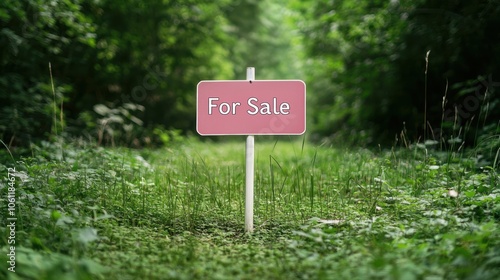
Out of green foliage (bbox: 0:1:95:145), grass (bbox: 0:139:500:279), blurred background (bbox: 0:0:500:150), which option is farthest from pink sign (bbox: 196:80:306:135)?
green foliage (bbox: 0:1:95:145)

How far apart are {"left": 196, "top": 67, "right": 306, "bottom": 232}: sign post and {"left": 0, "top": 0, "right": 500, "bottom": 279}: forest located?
78cm

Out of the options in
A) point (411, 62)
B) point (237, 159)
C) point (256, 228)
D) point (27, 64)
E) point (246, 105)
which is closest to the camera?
point (246, 105)

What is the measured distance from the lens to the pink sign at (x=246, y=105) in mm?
3506

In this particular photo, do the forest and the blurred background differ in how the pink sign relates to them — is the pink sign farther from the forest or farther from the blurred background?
the blurred background

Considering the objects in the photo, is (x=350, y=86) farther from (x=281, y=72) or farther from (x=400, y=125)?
(x=281, y=72)

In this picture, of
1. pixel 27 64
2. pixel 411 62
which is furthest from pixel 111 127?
pixel 411 62

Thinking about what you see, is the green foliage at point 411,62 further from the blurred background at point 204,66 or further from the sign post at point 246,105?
the sign post at point 246,105

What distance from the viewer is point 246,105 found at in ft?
11.6

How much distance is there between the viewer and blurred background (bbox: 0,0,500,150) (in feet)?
21.4

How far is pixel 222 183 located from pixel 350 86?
7.54 meters

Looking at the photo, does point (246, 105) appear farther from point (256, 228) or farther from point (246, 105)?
point (256, 228)

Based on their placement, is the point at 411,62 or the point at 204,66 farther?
the point at 204,66

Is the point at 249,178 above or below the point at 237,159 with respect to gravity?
above

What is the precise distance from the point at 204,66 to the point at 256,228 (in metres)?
8.99
